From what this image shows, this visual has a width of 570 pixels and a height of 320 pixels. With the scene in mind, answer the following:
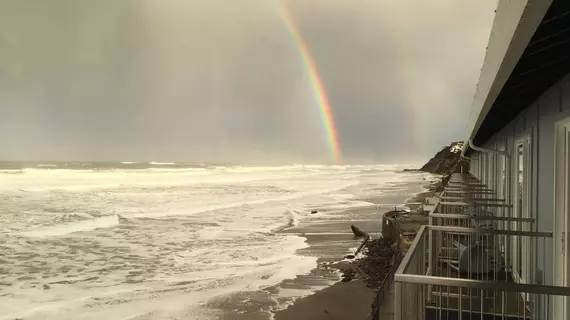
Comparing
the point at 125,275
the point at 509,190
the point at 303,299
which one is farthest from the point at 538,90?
the point at 125,275

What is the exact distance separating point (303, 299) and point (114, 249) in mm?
9056

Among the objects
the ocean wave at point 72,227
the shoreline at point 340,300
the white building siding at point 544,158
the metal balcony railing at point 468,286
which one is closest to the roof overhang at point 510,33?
the white building siding at point 544,158

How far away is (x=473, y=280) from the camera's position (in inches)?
98.0

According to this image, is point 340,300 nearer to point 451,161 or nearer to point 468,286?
point 468,286

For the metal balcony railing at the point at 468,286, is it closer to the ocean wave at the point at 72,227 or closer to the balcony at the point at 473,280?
the balcony at the point at 473,280

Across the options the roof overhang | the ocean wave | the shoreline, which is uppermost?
the roof overhang

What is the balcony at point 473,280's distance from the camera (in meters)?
2.61

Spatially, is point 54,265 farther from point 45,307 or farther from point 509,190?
point 509,190

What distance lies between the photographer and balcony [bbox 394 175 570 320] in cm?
261

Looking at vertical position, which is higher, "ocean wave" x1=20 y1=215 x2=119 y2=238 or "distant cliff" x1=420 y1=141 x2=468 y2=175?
"distant cliff" x1=420 y1=141 x2=468 y2=175

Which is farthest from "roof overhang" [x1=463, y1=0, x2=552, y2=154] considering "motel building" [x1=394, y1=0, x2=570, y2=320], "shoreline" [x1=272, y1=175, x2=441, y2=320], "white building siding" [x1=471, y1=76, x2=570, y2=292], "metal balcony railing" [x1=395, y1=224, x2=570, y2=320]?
"shoreline" [x1=272, y1=175, x2=441, y2=320]

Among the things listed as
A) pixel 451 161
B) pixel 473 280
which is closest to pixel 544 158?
pixel 473 280

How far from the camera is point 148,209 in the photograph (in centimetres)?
2986

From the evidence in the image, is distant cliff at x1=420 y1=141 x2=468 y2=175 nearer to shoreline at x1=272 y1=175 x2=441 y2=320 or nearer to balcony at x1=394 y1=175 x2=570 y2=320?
shoreline at x1=272 y1=175 x2=441 y2=320
